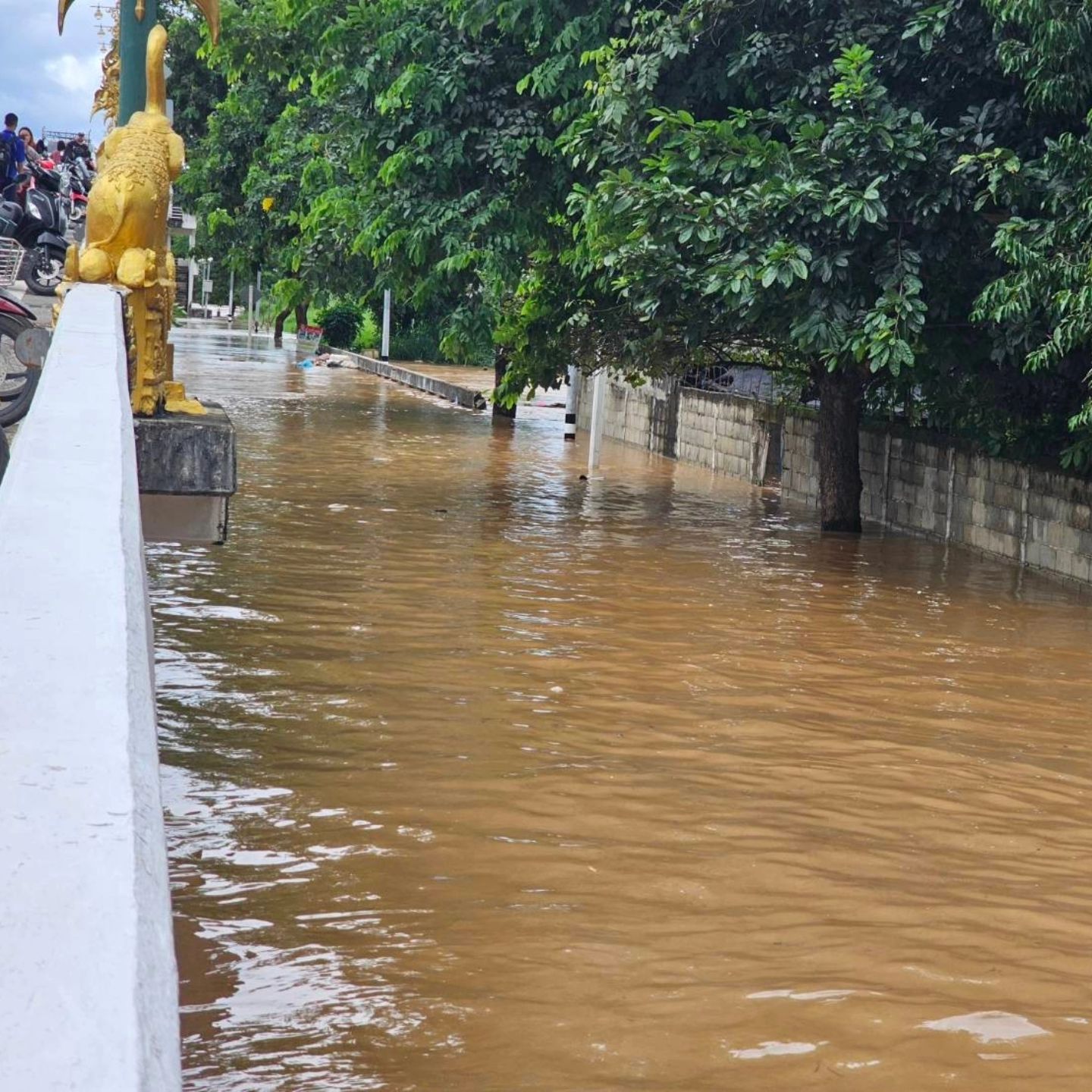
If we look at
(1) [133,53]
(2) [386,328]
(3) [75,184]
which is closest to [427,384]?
Result: (2) [386,328]

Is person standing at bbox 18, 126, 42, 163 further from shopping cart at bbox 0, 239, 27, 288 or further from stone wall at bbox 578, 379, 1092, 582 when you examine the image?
stone wall at bbox 578, 379, 1092, 582

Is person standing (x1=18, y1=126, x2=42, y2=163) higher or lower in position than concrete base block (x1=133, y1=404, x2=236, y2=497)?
higher

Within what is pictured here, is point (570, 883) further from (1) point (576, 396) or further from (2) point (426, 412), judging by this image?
(2) point (426, 412)

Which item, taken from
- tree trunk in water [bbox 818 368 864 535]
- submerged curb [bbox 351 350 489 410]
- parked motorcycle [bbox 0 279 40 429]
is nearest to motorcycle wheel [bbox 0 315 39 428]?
parked motorcycle [bbox 0 279 40 429]

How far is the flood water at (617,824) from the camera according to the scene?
4.02m

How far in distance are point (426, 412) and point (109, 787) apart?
27.0 metres

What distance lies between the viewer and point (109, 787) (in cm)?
175

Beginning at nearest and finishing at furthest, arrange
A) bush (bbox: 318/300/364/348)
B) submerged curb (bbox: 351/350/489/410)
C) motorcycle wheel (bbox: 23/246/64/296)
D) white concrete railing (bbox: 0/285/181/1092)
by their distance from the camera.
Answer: white concrete railing (bbox: 0/285/181/1092) < motorcycle wheel (bbox: 23/246/64/296) < submerged curb (bbox: 351/350/489/410) < bush (bbox: 318/300/364/348)

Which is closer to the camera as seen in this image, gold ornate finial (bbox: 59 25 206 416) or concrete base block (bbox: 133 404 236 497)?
concrete base block (bbox: 133 404 236 497)

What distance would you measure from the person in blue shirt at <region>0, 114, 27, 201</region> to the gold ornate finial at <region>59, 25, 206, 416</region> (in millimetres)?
13949

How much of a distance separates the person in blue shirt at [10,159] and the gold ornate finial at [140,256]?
1395cm

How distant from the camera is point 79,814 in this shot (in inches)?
66.6

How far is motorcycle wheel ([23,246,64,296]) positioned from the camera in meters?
18.2

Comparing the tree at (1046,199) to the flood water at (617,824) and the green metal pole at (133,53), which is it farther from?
the green metal pole at (133,53)
